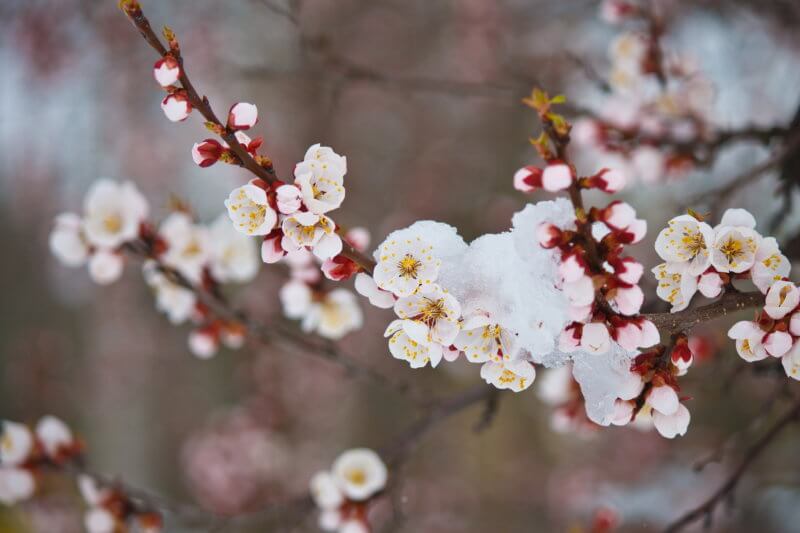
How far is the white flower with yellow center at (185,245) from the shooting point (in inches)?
68.2

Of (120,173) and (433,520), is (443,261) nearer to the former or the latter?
(433,520)

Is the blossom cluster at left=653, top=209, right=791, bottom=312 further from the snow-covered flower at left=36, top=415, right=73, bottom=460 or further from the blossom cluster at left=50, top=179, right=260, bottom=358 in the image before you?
the snow-covered flower at left=36, top=415, right=73, bottom=460

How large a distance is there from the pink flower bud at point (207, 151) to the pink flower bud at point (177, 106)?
0.05 metres

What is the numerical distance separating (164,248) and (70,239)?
293mm

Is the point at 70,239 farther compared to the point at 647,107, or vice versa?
the point at 647,107

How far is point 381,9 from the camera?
198 inches

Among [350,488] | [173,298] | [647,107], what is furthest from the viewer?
[647,107]

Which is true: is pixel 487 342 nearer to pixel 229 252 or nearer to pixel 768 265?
pixel 768 265

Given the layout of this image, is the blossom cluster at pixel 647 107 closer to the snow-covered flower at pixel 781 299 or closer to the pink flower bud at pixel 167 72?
the snow-covered flower at pixel 781 299

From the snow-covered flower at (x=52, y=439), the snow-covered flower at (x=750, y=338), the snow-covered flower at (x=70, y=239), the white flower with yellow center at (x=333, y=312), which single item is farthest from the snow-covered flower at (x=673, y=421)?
the snow-covered flower at (x=52, y=439)

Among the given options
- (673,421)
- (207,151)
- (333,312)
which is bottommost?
(673,421)

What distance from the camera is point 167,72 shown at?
3.05 ft

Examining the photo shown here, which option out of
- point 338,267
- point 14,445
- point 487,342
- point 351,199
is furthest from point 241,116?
point 351,199

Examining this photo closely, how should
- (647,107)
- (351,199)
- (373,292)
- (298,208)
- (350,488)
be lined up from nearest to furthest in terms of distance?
(298,208), (373,292), (350,488), (647,107), (351,199)
